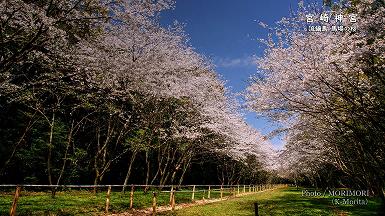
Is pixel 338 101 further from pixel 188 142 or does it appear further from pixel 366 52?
pixel 188 142

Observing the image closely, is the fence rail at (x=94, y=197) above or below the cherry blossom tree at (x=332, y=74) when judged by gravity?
below

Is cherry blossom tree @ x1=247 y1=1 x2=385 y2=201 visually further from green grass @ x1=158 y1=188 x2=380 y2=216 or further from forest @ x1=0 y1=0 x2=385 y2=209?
green grass @ x1=158 y1=188 x2=380 y2=216

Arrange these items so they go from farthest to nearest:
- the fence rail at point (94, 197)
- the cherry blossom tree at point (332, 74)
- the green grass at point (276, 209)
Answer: the green grass at point (276, 209), the fence rail at point (94, 197), the cherry blossom tree at point (332, 74)

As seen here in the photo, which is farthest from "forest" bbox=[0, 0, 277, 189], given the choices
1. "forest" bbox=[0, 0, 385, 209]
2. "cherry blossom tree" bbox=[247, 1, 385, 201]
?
"cherry blossom tree" bbox=[247, 1, 385, 201]

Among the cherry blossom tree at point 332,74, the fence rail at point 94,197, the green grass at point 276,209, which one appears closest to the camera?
the cherry blossom tree at point 332,74

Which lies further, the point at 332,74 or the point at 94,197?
the point at 94,197

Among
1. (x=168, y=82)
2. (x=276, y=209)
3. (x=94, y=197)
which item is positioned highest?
(x=168, y=82)

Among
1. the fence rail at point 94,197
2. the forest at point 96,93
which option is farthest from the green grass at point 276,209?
the forest at point 96,93

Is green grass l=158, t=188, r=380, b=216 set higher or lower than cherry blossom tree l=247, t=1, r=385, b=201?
lower

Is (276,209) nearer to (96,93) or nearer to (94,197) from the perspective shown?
(94,197)

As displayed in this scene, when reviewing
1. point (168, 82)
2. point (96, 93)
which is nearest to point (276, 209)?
point (168, 82)

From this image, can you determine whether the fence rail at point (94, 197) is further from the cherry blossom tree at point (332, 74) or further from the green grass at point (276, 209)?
the cherry blossom tree at point (332, 74)

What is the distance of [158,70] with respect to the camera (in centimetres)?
1783

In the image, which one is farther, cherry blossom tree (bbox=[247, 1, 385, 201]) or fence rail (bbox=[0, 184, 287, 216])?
fence rail (bbox=[0, 184, 287, 216])
